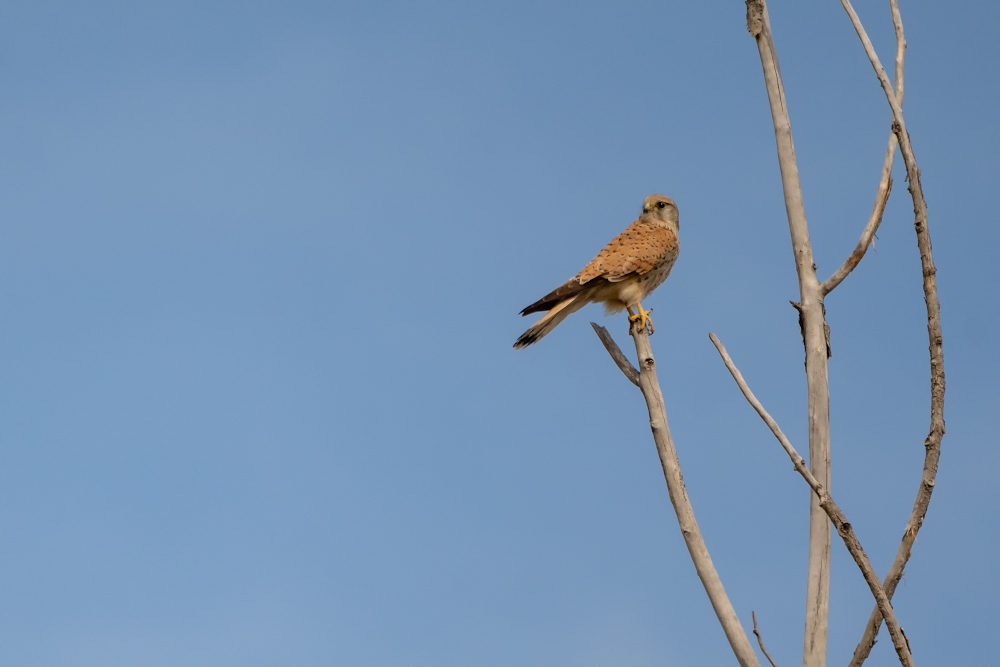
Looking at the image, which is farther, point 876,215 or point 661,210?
point 661,210

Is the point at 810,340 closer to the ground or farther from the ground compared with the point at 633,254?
closer to the ground

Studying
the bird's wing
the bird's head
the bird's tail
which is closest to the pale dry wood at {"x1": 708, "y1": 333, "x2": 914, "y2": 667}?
the bird's tail

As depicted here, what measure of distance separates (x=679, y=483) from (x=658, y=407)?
280 millimetres

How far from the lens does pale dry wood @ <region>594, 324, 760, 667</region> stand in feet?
9.60

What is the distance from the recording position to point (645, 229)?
15.2 feet

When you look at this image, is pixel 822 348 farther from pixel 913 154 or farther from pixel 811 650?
pixel 811 650

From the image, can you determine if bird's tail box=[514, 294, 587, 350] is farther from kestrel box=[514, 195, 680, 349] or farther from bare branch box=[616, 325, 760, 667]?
bare branch box=[616, 325, 760, 667]

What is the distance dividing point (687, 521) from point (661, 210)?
7.04 ft

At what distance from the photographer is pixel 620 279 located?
4.11 m

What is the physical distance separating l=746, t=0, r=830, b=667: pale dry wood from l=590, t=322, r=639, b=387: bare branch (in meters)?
0.60

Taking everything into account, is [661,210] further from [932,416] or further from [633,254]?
[932,416]

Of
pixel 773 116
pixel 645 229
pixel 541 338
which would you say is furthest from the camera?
pixel 645 229

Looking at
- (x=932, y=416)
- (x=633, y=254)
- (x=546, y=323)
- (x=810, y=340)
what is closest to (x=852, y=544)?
(x=932, y=416)

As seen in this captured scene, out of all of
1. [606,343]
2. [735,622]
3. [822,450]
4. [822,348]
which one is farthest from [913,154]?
[735,622]
